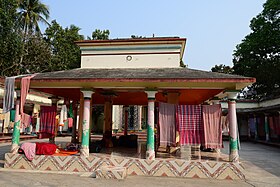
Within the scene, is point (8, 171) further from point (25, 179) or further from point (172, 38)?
point (172, 38)

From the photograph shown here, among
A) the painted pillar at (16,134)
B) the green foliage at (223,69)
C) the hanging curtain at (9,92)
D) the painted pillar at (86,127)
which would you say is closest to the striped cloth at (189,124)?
the painted pillar at (86,127)

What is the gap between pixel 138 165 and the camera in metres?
8.13

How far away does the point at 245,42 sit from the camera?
28438 mm

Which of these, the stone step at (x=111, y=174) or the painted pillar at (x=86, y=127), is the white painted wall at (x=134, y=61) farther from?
the stone step at (x=111, y=174)

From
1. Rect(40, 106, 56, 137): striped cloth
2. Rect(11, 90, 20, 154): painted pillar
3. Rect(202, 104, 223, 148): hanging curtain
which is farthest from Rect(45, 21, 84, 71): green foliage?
Rect(202, 104, 223, 148): hanging curtain

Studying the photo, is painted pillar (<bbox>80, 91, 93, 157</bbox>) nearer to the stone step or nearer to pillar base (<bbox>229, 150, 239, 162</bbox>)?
the stone step

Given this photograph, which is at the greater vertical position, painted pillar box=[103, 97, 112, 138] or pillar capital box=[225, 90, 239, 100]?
pillar capital box=[225, 90, 239, 100]

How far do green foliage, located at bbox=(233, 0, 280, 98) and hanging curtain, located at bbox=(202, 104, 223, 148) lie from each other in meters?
21.3

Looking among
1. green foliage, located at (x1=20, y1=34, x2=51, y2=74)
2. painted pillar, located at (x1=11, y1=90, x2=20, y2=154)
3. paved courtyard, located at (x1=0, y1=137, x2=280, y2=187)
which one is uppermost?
green foliage, located at (x1=20, y1=34, x2=51, y2=74)

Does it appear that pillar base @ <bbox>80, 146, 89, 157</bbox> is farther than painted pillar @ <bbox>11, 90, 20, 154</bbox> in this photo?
No

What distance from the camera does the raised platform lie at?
7805 mm

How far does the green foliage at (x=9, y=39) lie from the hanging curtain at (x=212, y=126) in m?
19.2

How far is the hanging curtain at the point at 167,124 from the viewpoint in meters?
8.75

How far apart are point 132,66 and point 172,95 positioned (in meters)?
2.29
